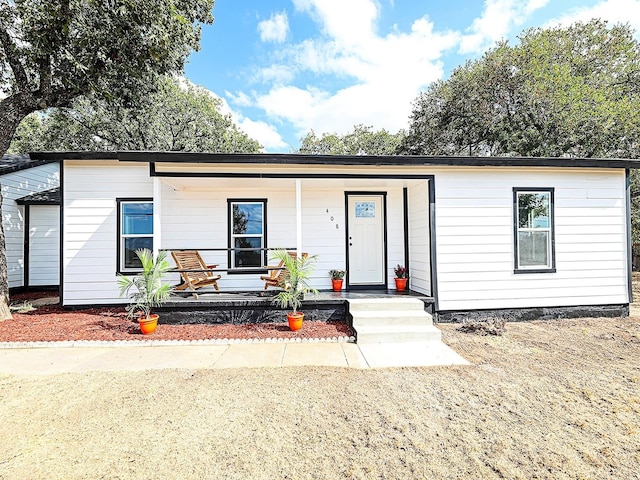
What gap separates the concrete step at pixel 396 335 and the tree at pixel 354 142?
2135 cm

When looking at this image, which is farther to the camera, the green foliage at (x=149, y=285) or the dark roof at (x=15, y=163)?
the dark roof at (x=15, y=163)

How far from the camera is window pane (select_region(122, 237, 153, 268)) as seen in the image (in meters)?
6.47

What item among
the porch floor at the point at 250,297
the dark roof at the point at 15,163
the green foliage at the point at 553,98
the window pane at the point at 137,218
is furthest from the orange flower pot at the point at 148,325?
the green foliage at the point at 553,98

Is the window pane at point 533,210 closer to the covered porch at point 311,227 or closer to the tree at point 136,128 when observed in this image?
the covered porch at point 311,227

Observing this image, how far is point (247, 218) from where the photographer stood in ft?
23.9

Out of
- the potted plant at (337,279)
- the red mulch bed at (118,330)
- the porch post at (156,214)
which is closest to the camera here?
the red mulch bed at (118,330)

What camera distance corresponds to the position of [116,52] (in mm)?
6750

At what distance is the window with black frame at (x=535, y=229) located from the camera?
628cm

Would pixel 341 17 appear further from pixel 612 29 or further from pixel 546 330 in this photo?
pixel 612 29

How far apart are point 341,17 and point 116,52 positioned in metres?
6.45

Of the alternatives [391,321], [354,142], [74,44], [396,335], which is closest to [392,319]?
[391,321]

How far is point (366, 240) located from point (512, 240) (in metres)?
2.83

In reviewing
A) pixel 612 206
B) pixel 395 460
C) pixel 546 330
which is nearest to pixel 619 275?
pixel 612 206

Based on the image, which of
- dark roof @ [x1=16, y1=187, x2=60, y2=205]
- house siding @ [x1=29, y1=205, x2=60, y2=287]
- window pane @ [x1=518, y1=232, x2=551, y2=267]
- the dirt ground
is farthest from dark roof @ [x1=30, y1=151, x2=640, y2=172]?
house siding @ [x1=29, y1=205, x2=60, y2=287]
